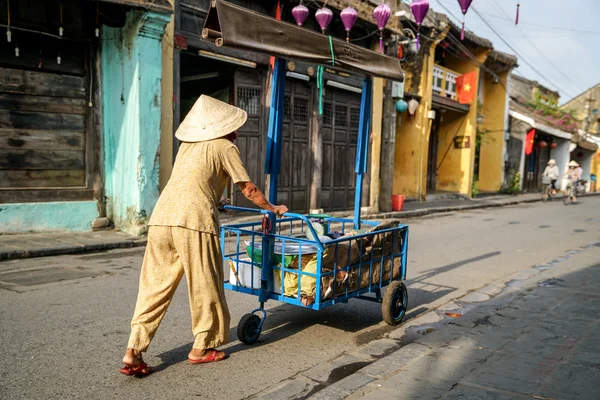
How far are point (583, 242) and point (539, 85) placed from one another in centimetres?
2767

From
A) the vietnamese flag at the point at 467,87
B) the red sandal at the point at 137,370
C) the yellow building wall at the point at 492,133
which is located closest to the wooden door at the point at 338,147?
the vietnamese flag at the point at 467,87

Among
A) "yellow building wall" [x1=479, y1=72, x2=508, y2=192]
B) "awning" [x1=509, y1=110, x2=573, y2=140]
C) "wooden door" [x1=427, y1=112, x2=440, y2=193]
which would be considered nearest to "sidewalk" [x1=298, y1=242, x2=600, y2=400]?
"wooden door" [x1=427, y1=112, x2=440, y2=193]

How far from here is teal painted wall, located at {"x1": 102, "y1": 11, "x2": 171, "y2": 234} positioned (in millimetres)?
9273

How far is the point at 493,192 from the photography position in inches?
1048

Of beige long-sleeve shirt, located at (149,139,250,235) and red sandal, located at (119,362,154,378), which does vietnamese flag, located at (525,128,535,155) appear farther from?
red sandal, located at (119,362,154,378)

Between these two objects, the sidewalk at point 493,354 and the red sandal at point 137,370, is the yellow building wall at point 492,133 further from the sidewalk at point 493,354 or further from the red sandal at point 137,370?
the red sandal at point 137,370

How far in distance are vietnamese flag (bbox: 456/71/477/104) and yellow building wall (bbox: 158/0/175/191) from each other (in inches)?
593

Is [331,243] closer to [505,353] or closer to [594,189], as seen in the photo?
[505,353]

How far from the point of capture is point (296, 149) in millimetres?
13180

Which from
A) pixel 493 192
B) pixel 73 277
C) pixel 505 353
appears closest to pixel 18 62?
pixel 73 277

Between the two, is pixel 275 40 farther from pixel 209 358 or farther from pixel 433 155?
pixel 433 155

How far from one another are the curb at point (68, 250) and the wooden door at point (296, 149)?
15.3 feet

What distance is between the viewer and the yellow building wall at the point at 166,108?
982 centimetres

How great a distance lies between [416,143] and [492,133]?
362 inches
